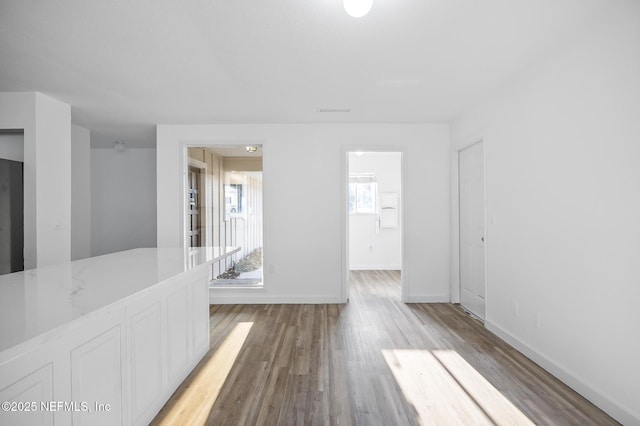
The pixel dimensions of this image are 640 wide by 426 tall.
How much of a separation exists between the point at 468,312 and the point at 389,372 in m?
1.96

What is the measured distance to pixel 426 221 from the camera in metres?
4.27

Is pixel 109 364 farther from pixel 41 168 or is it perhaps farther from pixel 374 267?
pixel 374 267

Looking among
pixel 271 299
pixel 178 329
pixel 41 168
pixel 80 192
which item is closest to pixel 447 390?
pixel 178 329

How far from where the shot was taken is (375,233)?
6.75 meters

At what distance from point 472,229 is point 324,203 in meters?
1.93

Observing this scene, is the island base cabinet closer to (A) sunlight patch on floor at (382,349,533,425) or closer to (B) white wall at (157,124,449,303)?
(A) sunlight patch on floor at (382,349,533,425)

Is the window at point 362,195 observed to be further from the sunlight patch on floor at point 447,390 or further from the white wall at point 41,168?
the white wall at point 41,168

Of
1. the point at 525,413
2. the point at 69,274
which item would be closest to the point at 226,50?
the point at 69,274

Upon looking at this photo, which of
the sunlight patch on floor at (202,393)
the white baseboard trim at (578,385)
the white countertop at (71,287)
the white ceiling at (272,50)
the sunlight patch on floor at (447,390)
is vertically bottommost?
the sunlight patch on floor at (447,390)

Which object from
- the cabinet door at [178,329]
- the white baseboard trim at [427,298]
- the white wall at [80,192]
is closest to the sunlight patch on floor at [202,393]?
the cabinet door at [178,329]

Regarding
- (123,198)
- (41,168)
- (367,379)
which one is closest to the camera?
(367,379)

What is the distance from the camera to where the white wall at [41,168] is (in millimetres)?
3145

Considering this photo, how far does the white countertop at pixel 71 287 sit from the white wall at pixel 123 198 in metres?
3.86

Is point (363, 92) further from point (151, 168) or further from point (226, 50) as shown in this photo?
point (151, 168)
